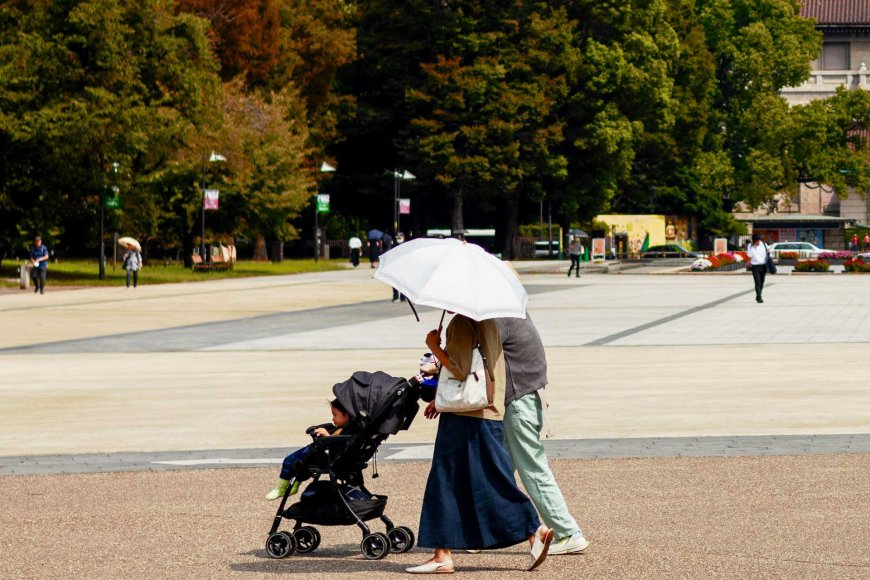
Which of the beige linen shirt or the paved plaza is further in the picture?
the paved plaza

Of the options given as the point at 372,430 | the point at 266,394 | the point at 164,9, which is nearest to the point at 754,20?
the point at 164,9

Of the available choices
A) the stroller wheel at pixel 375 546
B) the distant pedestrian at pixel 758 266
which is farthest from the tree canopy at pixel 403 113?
the stroller wheel at pixel 375 546

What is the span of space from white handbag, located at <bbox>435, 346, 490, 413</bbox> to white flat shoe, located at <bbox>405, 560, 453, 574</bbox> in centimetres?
77

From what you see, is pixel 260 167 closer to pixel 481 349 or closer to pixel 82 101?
pixel 82 101

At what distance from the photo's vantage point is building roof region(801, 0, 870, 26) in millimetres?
111125

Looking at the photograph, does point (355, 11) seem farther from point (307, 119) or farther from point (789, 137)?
point (789, 137)

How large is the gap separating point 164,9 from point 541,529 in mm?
51901

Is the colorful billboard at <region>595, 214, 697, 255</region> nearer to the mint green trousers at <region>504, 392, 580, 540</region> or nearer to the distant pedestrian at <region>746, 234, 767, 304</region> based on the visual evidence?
the distant pedestrian at <region>746, 234, 767, 304</region>

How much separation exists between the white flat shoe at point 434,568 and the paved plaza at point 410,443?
0.13 m

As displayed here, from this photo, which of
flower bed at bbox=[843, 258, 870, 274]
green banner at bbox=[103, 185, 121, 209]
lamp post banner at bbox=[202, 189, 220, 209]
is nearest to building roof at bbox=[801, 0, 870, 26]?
flower bed at bbox=[843, 258, 870, 274]

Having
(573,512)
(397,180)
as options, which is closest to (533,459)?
(573,512)

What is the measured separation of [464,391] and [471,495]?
1.76 feet

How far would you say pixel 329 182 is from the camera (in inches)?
3533

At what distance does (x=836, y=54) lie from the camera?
112250mm
